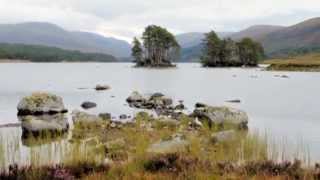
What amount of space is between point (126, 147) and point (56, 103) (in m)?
22.7

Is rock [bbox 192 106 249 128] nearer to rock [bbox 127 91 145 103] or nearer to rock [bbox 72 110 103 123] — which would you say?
rock [bbox 72 110 103 123]

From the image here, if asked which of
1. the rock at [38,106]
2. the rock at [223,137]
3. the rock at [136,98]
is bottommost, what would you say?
the rock at [136,98]

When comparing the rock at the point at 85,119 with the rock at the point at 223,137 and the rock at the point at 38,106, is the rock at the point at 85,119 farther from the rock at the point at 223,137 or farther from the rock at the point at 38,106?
the rock at the point at 223,137

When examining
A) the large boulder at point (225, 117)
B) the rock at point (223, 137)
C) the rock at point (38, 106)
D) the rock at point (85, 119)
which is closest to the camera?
the rock at point (223, 137)

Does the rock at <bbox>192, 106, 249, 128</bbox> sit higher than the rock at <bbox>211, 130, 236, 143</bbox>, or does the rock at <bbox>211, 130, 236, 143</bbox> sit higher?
the rock at <bbox>211, 130, 236, 143</bbox>

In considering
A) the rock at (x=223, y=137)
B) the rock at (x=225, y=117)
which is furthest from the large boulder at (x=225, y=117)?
the rock at (x=223, y=137)

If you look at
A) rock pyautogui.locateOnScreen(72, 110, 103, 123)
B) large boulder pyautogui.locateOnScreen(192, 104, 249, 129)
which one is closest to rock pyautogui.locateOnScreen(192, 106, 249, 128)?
large boulder pyautogui.locateOnScreen(192, 104, 249, 129)

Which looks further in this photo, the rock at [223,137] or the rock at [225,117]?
the rock at [225,117]

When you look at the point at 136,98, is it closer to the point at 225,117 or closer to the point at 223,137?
the point at 225,117

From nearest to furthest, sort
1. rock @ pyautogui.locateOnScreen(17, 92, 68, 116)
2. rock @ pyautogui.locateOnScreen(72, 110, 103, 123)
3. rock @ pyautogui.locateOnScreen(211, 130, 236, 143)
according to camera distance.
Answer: rock @ pyautogui.locateOnScreen(211, 130, 236, 143), rock @ pyautogui.locateOnScreen(72, 110, 103, 123), rock @ pyautogui.locateOnScreen(17, 92, 68, 116)

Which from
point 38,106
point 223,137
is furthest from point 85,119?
point 223,137

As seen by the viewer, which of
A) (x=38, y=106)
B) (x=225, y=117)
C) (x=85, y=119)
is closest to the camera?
(x=225, y=117)

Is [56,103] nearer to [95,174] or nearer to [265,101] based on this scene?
[265,101]

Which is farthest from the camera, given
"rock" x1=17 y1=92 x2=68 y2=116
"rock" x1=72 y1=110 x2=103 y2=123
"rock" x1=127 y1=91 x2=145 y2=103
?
"rock" x1=127 y1=91 x2=145 y2=103
